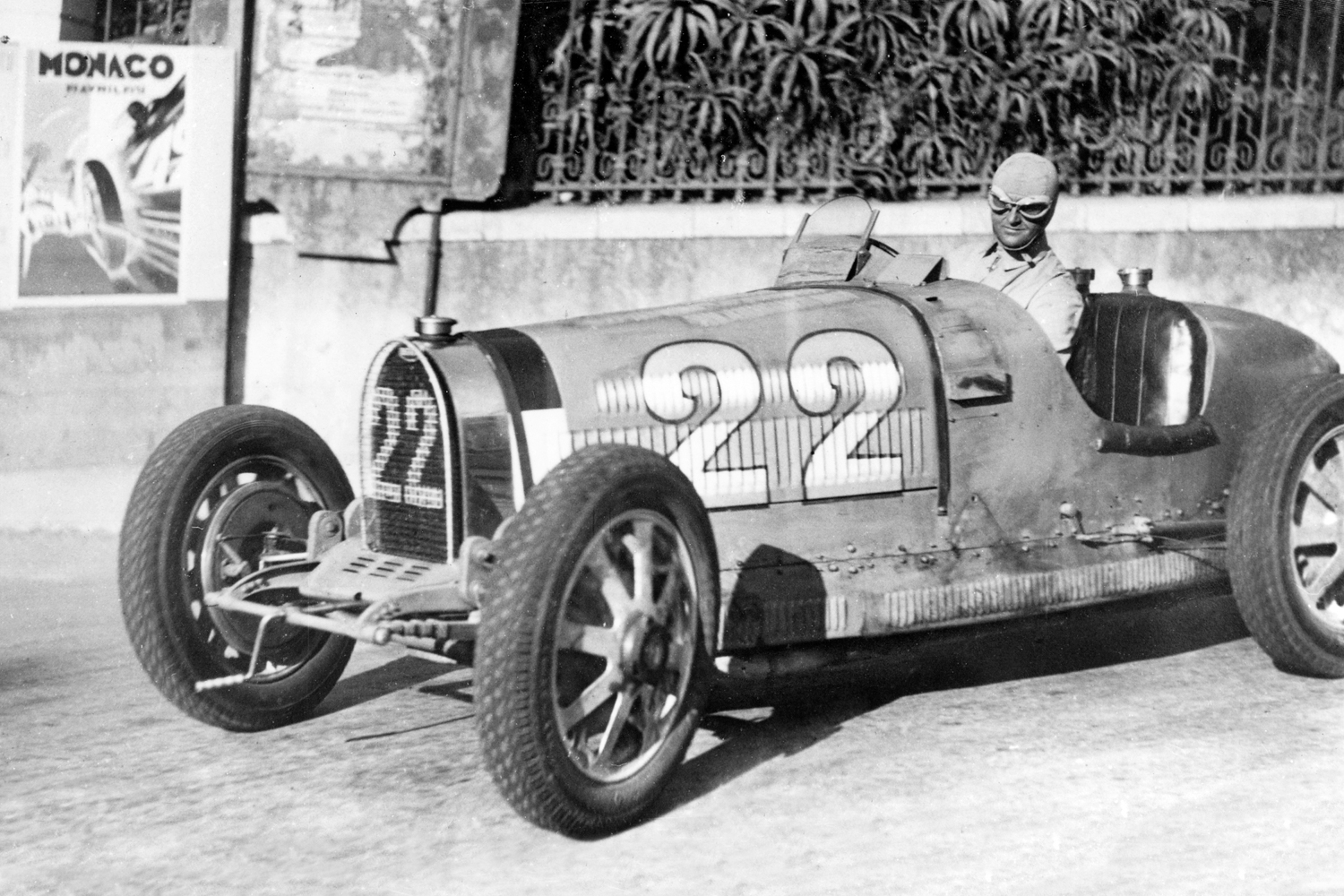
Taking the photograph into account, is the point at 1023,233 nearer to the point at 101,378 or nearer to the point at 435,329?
the point at 435,329

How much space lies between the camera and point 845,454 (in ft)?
16.7

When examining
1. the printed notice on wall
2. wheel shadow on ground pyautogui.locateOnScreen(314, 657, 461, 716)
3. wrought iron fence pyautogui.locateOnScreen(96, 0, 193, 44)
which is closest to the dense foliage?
the printed notice on wall

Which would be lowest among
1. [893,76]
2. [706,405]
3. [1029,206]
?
[706,405]

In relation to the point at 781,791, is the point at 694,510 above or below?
above

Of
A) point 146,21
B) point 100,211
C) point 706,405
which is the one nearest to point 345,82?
point 100,211

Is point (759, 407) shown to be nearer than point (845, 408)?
Yes

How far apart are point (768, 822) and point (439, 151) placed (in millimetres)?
5263

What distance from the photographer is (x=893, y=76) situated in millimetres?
9219

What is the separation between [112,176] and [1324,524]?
590cm

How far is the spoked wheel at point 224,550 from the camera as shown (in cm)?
490

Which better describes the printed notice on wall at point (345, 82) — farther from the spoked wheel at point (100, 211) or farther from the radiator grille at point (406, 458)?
the radiator grille at point (406, 458)

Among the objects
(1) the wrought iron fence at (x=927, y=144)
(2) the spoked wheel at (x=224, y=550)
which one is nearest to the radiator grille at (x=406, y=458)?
(2) the spoked wheel at (x=224, y=550)

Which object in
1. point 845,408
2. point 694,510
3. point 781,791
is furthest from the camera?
point 845,408

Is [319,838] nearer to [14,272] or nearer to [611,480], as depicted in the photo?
[611,480]
